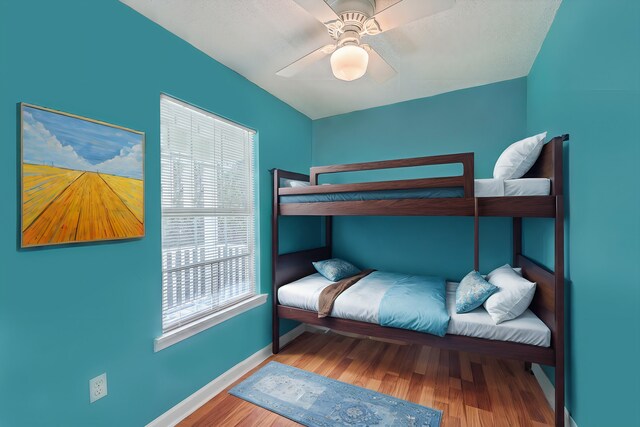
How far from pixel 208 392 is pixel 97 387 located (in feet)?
2.57

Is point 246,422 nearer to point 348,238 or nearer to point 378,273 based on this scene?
point 378,273

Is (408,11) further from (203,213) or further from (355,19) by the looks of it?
(203,213)

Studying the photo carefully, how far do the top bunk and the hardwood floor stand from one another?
4.42 feet

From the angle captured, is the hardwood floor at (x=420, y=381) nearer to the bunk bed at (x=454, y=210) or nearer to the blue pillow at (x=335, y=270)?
the bunk bed at (x=454, y=210)

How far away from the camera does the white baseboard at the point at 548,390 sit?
1.58 meters

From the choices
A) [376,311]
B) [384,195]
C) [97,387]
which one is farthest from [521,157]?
[97,387]

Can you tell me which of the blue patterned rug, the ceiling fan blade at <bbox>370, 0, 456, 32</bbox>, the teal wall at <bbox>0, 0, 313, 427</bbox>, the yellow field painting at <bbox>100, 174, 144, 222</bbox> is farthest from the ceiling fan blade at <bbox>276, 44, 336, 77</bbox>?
the blue patterned rug

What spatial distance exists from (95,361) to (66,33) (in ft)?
5.51

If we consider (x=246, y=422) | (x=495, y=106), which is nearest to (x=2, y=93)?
(x=246, y=422)

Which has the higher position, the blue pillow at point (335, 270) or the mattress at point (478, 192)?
the mattress at point (478, 192)

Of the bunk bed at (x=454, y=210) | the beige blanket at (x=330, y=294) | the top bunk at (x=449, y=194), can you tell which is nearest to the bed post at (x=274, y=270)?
→ the bunk bed at (x=454, y=210)

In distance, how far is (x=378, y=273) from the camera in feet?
9.82

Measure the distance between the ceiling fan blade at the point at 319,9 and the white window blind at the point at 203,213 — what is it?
111 centimetres

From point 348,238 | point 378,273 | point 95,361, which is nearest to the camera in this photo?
point 95,361
